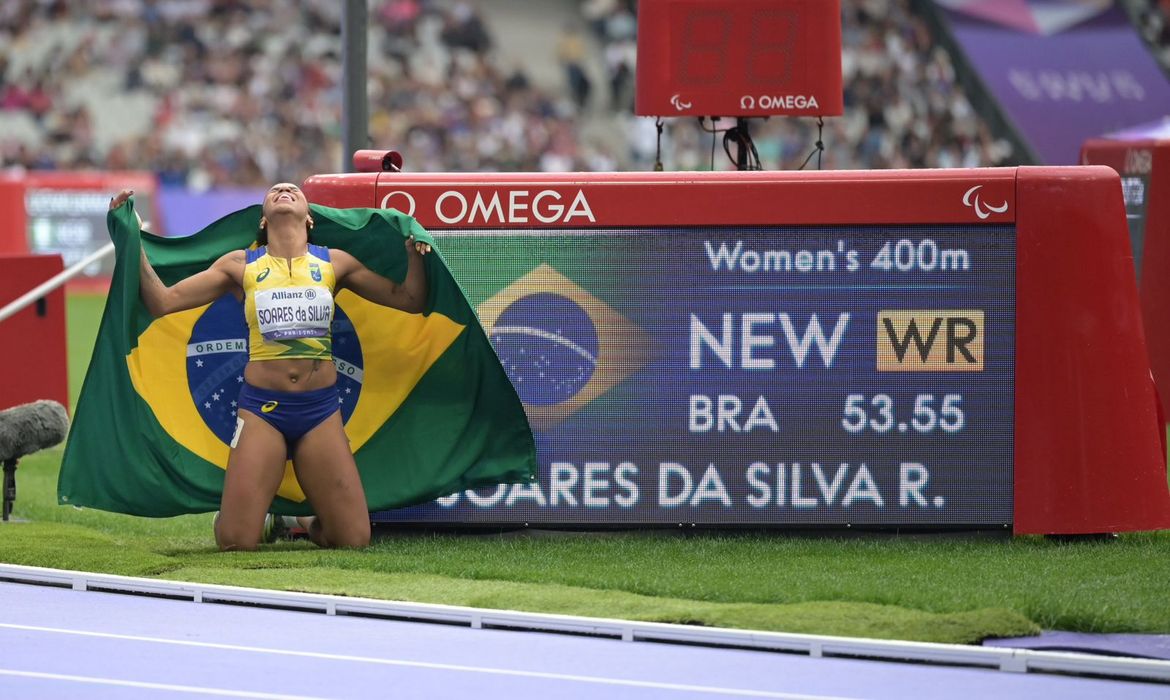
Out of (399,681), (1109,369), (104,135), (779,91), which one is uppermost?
(104,135)

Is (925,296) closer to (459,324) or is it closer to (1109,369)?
(1109,369)

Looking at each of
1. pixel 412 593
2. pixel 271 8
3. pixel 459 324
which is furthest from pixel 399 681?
pixel 271 8

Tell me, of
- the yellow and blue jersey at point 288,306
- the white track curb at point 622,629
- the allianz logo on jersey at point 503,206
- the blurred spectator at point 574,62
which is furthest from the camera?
the blurred spectator at point 574,62

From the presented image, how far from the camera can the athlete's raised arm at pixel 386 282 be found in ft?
27.7

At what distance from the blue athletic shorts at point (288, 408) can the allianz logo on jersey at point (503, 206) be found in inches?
39.4

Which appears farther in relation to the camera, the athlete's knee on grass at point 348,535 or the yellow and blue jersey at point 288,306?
the athlete's knee on grass at point 348,535

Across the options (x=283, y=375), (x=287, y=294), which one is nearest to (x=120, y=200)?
(x=287, y=294)

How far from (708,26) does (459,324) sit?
6.44 feet

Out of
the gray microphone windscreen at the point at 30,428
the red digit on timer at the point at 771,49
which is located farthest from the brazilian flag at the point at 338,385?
the red digit on timer at the point at 771,49

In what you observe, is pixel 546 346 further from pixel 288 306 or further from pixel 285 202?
pixel 285 202

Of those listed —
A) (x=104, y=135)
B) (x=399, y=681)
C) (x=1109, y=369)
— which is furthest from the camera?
(x=104, y=135)

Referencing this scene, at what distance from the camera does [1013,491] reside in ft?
27.8

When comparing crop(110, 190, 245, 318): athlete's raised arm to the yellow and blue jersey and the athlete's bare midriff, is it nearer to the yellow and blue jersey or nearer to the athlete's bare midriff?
the yellow and blue jersey

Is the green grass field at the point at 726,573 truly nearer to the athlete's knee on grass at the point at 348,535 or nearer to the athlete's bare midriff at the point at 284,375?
the athlete's knee on grass at the point at 348,535
